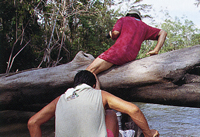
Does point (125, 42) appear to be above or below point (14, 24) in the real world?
below

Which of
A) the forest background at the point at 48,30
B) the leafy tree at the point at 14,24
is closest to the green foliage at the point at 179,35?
the forest background at the point at 48,30

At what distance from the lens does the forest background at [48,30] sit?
573 cm

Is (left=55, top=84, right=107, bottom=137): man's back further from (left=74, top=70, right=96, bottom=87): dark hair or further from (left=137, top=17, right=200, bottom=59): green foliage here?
(left=137, top=17, right=200, bottom=59): green foliage

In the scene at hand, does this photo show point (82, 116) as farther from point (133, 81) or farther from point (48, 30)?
point (48, 30)

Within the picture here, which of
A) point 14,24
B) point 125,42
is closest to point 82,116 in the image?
point 125,42

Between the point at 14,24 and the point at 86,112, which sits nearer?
the point at 86,112

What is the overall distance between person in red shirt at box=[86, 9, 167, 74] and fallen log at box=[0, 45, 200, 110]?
12 cm

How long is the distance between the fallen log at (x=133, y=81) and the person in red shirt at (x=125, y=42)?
12 cm

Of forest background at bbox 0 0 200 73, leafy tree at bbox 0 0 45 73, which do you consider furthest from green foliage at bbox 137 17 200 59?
leafy tree at bbox 0 0 45 73

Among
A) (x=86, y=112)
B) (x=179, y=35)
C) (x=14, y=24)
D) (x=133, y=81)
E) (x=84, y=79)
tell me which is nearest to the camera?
(x=86, y=112)

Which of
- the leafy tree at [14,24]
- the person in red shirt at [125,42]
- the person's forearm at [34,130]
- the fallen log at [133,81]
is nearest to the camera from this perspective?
the person's forearm at [34,130]

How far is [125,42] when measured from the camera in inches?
107

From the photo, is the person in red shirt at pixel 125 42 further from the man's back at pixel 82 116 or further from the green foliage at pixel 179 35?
the green foliage at pixel 179 35

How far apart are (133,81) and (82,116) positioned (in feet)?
3.98
